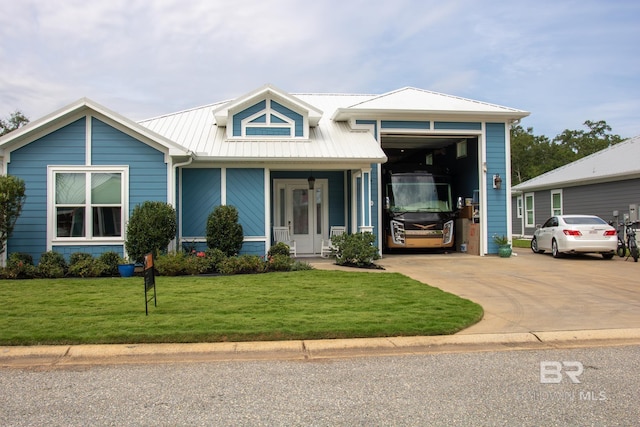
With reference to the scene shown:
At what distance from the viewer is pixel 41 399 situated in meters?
4.61

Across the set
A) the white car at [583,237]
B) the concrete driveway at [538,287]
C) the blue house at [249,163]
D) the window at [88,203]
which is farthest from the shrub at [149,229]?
the white car at [583,237]

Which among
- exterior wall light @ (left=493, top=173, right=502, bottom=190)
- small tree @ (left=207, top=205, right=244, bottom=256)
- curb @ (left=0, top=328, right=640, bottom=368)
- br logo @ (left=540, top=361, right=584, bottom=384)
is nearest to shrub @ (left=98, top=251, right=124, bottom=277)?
small tree @ (left=207, top=205, right=244, bottom=256)

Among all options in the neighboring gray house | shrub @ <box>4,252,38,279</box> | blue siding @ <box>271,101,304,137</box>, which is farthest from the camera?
the neighboring gray house

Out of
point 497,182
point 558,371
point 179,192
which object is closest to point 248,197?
point 179,192

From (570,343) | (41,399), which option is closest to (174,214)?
(41,399)

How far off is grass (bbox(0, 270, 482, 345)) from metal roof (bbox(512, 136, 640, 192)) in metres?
14.2

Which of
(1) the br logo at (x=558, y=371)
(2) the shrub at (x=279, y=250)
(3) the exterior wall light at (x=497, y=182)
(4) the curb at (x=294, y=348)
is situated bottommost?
(1) the br logo at (x=558, y=371)

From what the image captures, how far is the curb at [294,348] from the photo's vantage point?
19.3 feet

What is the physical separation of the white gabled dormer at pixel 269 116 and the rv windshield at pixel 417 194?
365 centimetres

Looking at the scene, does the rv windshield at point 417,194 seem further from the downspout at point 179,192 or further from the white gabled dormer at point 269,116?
the downspout at point 179,192

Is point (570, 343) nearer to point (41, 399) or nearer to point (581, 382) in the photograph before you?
point (581, 382)

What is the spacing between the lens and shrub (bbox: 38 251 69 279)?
37.4 ft

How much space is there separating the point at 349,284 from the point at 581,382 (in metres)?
5.61

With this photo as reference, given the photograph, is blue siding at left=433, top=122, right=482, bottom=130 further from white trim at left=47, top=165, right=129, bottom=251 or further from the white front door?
white trim at left=47, top=165, right=129, bottom=251
